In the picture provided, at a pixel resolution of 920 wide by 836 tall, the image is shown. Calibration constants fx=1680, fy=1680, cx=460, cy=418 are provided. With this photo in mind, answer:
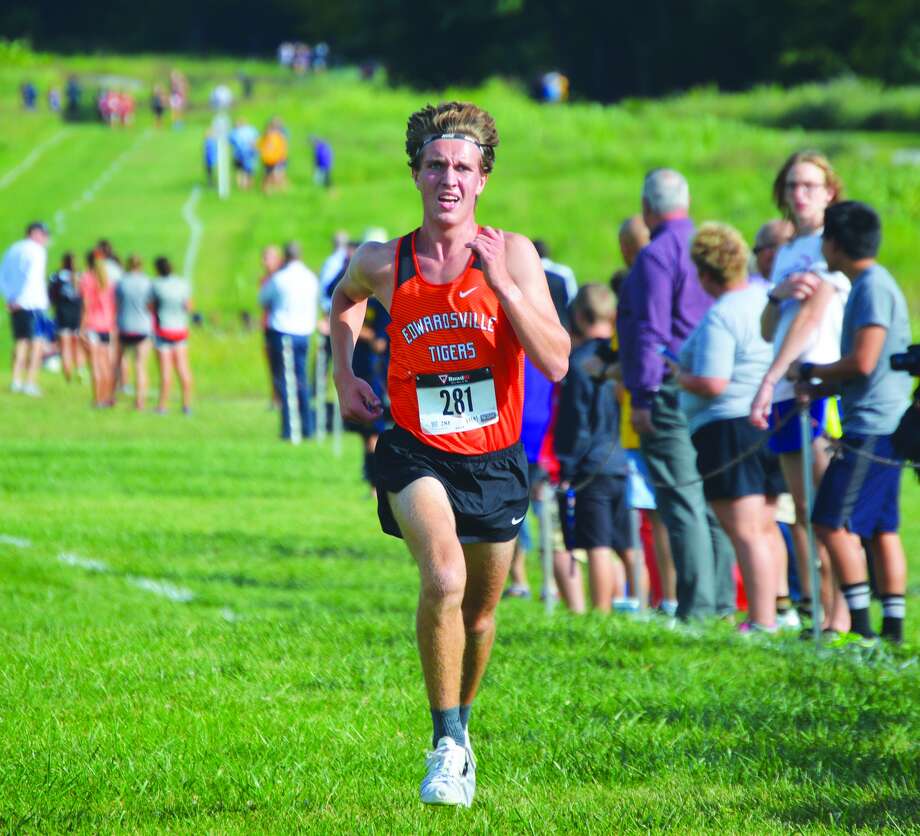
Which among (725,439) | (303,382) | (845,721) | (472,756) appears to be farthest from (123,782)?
(303,382)

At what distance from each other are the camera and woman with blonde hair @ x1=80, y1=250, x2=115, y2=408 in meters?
16.7

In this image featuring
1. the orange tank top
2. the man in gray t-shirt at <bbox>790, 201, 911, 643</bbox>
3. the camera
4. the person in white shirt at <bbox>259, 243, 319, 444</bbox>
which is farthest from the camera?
the person in white shirt at <bbox>259, 243, 319, 444</bbox>

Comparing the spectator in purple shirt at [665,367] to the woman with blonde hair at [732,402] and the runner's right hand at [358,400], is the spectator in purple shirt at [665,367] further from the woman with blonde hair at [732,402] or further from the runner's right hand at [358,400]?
the runner's right hand at [358,400]

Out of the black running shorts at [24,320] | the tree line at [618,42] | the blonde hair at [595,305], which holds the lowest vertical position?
the black running shorts at [24,320]

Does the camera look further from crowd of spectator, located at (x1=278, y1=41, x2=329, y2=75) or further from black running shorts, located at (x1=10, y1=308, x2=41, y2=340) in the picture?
crowd of spectator, located at (x1=278, y1=41, x2=329, y2=75)

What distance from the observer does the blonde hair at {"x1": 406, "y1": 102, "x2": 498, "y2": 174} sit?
5.73 m

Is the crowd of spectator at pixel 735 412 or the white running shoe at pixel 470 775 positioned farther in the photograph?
the crowd of spectator at pixel 735 412

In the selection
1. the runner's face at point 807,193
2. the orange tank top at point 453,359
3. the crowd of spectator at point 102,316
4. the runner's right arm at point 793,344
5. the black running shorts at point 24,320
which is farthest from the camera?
the black running shorts at point 24,320

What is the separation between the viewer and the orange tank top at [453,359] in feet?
18.2

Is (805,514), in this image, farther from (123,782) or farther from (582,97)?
(582,97)

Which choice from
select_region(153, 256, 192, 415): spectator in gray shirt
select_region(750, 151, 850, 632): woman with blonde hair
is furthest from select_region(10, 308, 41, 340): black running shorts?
select_region(750, 151, 850, 632): woman with blonde hair

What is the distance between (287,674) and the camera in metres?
7.48

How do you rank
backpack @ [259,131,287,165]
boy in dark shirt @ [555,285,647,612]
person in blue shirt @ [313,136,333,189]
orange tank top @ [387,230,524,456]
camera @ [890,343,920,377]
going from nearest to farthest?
orange tank top @ [387,230,524,456] < camera @ [890,343,920,377] < boy in dark shirt @ [555,285,647,612] < backpack @ [259,131,287,165] < person in blue shirt @ [313,136,333,189]

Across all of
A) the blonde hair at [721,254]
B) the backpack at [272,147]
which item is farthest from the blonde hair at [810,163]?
the backpack at [272,147]
